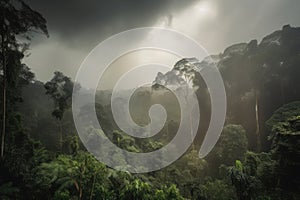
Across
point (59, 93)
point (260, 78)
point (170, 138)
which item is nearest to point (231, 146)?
point (170, 138)

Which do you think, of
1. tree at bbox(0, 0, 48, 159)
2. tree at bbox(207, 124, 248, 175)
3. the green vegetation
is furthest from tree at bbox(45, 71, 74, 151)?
tree at bbox(207, 124, 248, 175)

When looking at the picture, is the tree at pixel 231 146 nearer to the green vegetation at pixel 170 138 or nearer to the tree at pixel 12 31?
the green vegetation at pixel 170 138

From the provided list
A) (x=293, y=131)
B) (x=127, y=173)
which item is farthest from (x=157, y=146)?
(x=293, y=131)

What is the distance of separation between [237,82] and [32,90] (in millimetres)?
32835

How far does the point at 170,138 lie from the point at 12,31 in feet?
57.8

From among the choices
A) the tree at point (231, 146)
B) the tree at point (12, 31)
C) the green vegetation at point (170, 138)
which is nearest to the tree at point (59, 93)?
the green vegetation at point (170, 138)

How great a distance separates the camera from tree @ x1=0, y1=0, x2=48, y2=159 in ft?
34.0

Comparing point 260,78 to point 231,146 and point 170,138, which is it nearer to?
point 231,146

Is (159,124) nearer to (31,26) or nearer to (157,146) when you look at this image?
(157,146)

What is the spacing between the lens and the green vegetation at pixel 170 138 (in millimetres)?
8898

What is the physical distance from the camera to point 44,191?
8969 mm

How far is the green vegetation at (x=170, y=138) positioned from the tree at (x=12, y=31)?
0.05 m

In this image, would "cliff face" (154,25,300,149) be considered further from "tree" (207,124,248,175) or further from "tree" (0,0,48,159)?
"tree" (0,0,48,159)

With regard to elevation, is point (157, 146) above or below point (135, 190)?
above
